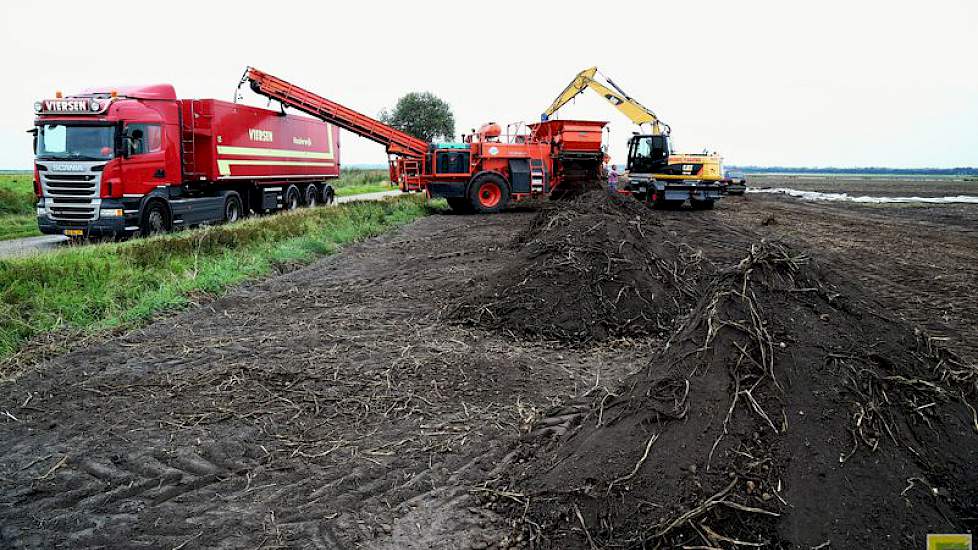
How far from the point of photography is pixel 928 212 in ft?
78.1

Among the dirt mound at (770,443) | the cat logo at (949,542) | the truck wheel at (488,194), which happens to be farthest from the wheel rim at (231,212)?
the cat logo at (949,542)

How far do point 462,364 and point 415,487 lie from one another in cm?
210

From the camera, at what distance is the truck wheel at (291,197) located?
854 inches

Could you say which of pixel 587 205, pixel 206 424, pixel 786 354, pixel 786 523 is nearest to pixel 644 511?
pixel 786 523

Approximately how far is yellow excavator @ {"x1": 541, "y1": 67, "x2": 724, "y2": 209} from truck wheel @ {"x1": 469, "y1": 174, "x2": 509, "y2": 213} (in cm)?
353

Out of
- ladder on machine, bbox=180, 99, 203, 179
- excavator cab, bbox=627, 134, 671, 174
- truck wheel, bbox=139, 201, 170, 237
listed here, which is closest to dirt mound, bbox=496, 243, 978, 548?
truck wheel, bbox=139, 201, 170, 237

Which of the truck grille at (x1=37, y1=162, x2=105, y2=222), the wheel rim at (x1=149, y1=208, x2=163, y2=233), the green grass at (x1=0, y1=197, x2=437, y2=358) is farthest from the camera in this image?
the wheel rim at (x1=149, y1=208, x2=163, y2=233)

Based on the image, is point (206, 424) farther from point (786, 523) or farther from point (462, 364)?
point (786, 523)

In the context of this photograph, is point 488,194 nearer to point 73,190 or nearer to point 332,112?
point 332,112

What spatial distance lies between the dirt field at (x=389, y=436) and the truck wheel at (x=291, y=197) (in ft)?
46.0

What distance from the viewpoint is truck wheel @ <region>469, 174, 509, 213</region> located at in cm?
2050

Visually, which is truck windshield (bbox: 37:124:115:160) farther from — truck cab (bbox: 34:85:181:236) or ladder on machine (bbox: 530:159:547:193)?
ladder on machine (bbox: 530:159:547:193)

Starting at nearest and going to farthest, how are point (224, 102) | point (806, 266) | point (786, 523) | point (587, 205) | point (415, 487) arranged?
point (786, 523), point (415, 487), point (806, 266), point (587, 205), point (224, 102)

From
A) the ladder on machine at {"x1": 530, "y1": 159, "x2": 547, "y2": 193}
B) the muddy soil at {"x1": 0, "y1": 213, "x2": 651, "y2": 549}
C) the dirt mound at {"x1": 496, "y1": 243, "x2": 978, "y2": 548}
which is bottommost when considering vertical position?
the muddy soil at {"x1": 0, "y1": 213, "x2": 651, "y2": 549}
